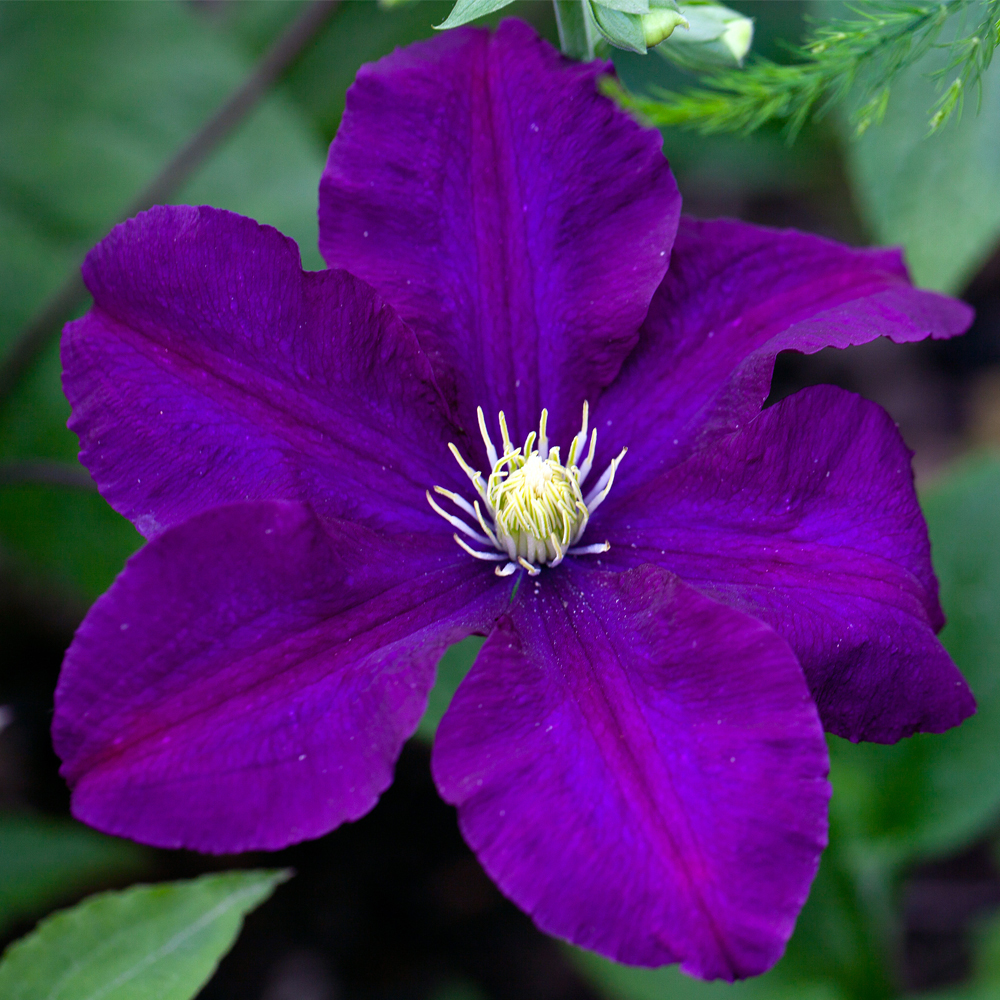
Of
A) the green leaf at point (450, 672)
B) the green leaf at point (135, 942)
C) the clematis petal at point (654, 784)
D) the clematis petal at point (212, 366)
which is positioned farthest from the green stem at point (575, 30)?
the green leaf at point (135, 942)

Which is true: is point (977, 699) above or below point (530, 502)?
below

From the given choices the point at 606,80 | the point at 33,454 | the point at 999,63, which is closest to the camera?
the point at 606,80

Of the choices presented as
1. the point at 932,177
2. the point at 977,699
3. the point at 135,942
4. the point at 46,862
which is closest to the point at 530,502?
the point at 135,942

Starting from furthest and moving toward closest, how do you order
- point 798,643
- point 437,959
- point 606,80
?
1. point 437,959
2. point 606,80
3. point 798,643

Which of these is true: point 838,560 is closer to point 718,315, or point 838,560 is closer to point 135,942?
point 718,315

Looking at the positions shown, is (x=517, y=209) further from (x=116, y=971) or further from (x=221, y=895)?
(x=116, y=971)

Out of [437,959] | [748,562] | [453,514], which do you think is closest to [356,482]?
[453,514]

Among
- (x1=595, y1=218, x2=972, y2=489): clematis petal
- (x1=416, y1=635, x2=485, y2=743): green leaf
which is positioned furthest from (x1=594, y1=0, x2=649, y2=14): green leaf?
(x1=416, y1=635, x2=485, y2=743): green leaf
